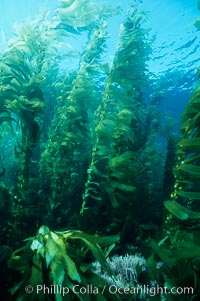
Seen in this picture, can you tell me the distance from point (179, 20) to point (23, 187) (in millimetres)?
11021

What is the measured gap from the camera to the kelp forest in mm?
2574

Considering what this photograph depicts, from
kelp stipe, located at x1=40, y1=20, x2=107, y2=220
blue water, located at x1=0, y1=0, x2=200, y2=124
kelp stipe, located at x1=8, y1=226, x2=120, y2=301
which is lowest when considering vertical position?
kelp stipe, located at x1=8, y1=226, x2=120, y2=301

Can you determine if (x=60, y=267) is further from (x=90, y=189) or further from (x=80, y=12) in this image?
(x=80, y=12)

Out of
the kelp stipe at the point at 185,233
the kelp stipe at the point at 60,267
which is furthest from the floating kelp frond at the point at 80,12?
the kelp stipe at the point at 60,267

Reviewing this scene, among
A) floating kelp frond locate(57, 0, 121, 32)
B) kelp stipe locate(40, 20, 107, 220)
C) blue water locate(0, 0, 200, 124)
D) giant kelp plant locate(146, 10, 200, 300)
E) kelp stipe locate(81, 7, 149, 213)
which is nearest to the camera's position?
giant kelp plant locate(146, 10, 200, 300)

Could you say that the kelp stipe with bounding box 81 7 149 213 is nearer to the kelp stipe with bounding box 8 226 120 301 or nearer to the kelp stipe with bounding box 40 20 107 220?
the kelp stipe with bounding box 40 20 107 220

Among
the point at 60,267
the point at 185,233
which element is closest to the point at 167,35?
the point at 185,233

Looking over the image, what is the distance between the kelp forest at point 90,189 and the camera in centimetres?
257

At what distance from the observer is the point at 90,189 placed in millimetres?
4422

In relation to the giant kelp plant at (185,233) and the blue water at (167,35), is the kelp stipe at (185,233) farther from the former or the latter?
the blue water at (167,35)

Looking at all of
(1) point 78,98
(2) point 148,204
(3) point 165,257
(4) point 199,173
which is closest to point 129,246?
(2) point 148,204

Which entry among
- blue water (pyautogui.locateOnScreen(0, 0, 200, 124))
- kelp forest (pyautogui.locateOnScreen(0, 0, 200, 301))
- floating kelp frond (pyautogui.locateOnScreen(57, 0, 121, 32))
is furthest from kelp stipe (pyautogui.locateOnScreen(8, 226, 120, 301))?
blue water (pyautogui.locateOnScreen(0, 0, 200, 124))

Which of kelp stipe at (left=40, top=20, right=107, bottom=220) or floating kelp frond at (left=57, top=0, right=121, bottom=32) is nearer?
kelp stipe at (left=40, top=20, right=107, bottom=220)

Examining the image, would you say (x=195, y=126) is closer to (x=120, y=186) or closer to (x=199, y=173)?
(x=199, y=173)
